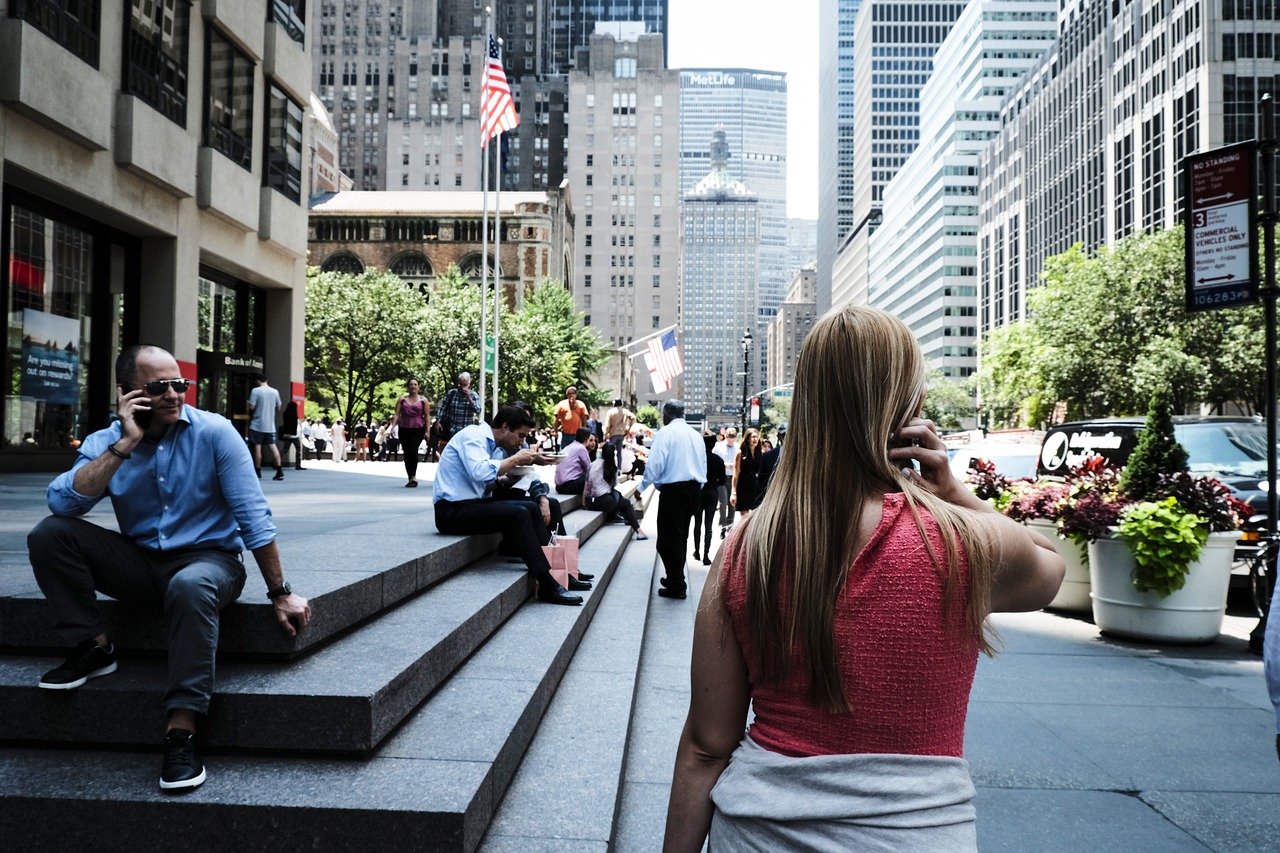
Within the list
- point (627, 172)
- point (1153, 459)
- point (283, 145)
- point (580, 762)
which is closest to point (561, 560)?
point (580, 762)

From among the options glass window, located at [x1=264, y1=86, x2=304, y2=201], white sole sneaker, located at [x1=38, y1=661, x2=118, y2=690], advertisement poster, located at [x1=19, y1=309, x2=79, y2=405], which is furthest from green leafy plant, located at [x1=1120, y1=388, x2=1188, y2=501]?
glass window, located at [x1=264, y1=86, x2=304, y2=201]

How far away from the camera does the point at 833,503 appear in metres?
1.63

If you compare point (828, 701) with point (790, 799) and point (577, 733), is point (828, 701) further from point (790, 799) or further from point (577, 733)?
point (577, 733)

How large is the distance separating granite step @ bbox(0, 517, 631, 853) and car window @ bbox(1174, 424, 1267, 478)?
33.6ft

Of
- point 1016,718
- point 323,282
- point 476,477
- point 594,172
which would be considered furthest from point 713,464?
point 594,172

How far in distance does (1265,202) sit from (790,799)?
9799 millimetres

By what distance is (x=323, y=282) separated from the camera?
53.8 metres

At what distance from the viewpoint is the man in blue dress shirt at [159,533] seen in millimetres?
3613

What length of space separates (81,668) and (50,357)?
1516 centimetres

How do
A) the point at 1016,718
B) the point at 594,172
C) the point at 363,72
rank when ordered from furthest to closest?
the point at 363,72, the point at 594,172, the point at 1016,718

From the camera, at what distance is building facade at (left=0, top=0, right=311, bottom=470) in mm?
14648

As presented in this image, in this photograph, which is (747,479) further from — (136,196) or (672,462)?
(136,196)

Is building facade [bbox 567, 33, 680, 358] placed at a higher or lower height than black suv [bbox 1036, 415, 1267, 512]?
higher

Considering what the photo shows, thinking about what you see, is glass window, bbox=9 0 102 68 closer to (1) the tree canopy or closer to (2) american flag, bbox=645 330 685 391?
(2) american flag, bbox=645 330 685 391
